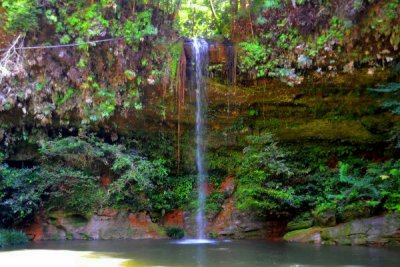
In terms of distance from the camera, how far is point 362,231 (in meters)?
8.09

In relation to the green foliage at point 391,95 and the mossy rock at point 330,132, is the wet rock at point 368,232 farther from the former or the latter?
the mossy rock at point 330,132

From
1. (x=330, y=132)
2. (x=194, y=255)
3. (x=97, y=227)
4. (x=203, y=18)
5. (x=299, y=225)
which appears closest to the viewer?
(x=194, y=255)

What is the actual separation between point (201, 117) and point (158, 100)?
125cm

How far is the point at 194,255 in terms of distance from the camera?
6.70m

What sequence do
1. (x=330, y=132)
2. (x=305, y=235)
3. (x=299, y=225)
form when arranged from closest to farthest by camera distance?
(x=305, y=235) → (x=299, y=225) → (x=330, y=132)

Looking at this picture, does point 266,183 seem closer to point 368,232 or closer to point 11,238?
point 368,232

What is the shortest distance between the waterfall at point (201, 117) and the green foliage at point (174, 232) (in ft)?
1.45

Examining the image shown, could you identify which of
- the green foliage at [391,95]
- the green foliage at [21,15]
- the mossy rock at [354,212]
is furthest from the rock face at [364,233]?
the green foliage at [21,15]

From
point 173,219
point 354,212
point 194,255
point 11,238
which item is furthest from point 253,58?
point 11,238

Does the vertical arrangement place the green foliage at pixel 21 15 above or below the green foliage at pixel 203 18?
below

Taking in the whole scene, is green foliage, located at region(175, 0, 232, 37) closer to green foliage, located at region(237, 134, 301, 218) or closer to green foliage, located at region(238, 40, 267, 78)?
green foliage, located at region(238, 40, 267, 78)

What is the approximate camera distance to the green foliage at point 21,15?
30.9 feet

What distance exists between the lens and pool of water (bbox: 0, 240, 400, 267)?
19.2 feet

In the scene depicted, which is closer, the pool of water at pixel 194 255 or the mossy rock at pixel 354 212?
the pool of water at pixel 194 255
